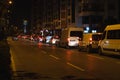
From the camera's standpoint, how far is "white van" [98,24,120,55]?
91.3 feet

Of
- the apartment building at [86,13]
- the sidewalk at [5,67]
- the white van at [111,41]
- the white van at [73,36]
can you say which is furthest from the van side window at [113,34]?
the apartment building at [86,13]

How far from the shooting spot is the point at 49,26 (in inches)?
6043

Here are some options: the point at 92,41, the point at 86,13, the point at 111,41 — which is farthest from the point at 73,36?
the point at 86,13

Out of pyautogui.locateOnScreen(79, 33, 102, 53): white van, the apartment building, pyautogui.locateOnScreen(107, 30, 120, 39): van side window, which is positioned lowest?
pyautogui.locateOnScreen(79, 33, 102, 53): white van

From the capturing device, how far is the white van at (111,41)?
27828mm

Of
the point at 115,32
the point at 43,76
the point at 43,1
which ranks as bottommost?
the point at 43,76

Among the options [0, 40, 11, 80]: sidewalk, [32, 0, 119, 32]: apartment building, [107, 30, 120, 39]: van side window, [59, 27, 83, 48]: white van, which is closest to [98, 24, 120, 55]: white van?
[107, 30, 120, 39]: van side window

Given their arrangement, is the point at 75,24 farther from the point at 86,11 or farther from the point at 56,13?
the point at 56,13

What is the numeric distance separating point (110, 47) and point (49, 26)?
410 feet

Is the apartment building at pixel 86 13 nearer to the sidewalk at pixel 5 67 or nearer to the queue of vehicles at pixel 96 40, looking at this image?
the queue of vehicles at pixel 96 40

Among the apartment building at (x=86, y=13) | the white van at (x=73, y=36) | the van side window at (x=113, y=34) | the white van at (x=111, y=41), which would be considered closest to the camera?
the white van at (x=111, y=41)

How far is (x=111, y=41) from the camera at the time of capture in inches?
1141

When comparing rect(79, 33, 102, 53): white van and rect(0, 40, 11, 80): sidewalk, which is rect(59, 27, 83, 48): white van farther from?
rect(0, 40, 11, 80): sidewalk

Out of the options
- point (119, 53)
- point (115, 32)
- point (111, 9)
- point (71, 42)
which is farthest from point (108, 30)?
point (111, 9)
